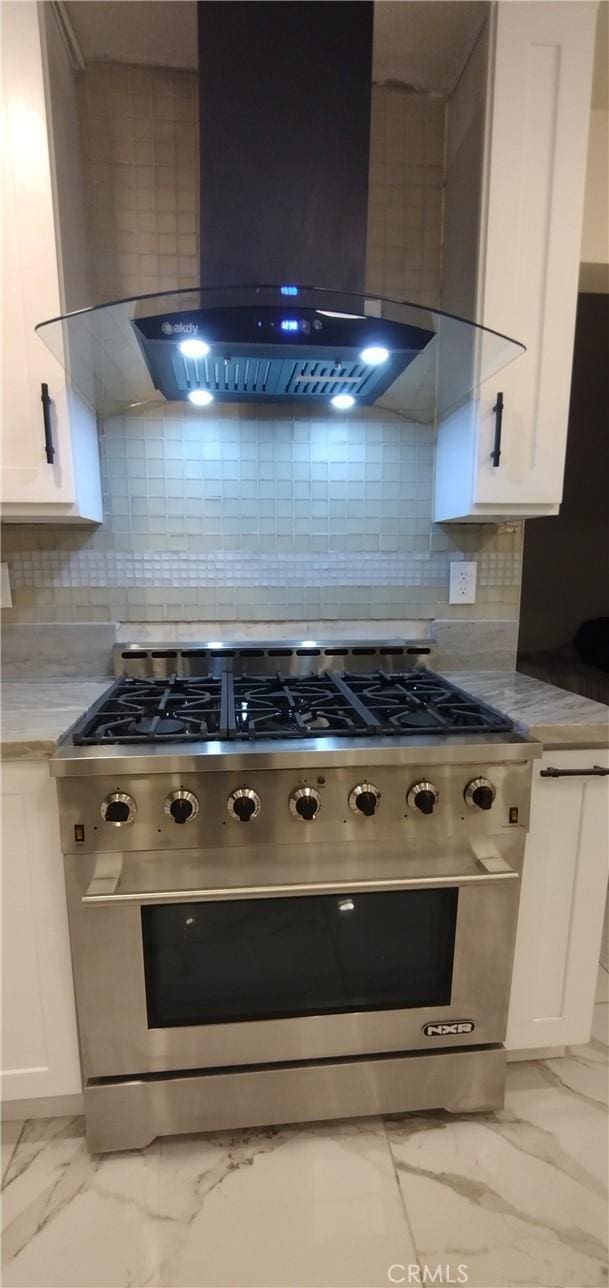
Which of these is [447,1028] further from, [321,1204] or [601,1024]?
[601,1024]

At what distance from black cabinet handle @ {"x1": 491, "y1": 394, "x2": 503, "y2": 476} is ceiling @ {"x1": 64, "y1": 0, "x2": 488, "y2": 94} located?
88 centimetres

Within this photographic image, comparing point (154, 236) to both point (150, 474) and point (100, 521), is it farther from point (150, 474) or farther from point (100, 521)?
point (100, 521)

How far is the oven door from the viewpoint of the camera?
116cm

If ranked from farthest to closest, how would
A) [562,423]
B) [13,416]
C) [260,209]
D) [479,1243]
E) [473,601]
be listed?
1. [473,601]
2. [562,423]
3. [13,416]
4. [260,209]
5. [479,1243]

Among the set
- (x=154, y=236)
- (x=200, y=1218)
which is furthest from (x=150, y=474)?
(x=200, y=1218)

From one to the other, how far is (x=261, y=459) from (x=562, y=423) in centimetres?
83

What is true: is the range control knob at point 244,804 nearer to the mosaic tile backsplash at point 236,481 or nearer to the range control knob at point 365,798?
the range control knob at point 365,798

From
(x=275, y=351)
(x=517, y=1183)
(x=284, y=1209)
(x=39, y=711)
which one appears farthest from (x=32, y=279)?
(x=517, y=1183)

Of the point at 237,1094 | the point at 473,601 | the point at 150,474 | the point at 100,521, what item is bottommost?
the point at 237,1094

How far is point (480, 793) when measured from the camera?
1.18m

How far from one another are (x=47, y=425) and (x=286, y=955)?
1.32 metres

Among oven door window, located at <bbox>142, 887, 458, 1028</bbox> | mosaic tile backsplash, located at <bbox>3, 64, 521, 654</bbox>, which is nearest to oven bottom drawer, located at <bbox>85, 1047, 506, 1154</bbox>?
oven door window, located at <bbox>142, 887, 458, 1028</bbox>

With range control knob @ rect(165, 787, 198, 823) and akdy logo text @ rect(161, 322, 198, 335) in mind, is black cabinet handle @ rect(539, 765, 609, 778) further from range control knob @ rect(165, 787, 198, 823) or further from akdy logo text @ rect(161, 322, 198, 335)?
akdy logo text @ rect(161, 322, 198, 335)

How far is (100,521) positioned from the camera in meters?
1.64
